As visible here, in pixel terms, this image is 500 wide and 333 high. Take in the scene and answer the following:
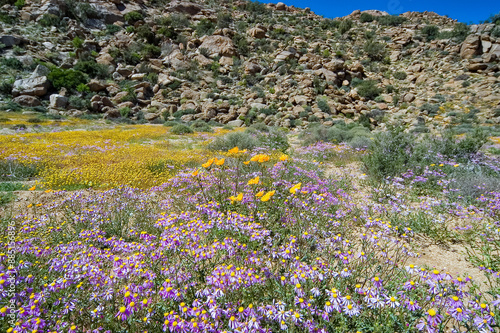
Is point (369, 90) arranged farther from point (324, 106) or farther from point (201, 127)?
point (201, 127)

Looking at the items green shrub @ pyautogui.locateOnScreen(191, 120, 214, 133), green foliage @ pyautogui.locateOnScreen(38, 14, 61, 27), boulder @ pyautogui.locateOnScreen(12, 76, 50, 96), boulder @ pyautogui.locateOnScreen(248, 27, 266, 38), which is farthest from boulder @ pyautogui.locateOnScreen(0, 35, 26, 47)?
boulder @ pyautogui.locateOnScreen(248, 27, 266, 38)

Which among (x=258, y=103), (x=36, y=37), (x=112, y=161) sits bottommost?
(x=112, y=161)

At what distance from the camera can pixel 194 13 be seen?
49.4 meters

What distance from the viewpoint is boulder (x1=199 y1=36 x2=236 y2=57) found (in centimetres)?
3811

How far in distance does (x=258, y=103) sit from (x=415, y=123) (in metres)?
15.9

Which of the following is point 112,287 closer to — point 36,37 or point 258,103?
point 258,103

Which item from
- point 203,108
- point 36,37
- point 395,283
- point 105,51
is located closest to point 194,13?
point 105,51

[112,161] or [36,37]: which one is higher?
[36,37]

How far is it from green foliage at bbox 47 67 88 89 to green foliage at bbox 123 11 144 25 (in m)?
20.5

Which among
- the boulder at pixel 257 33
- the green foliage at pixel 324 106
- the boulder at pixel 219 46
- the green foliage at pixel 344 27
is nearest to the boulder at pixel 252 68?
the boulder at pixel 219 46

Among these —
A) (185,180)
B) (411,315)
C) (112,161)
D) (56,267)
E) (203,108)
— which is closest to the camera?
(411,315)

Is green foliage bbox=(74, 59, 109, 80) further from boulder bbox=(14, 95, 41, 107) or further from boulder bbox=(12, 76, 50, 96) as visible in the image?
boulder bbox=(14, 95, 41, 107)

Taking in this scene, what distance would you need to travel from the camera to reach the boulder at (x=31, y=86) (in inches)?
978

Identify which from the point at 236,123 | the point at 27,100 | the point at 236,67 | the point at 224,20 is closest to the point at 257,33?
the point at 224,20
